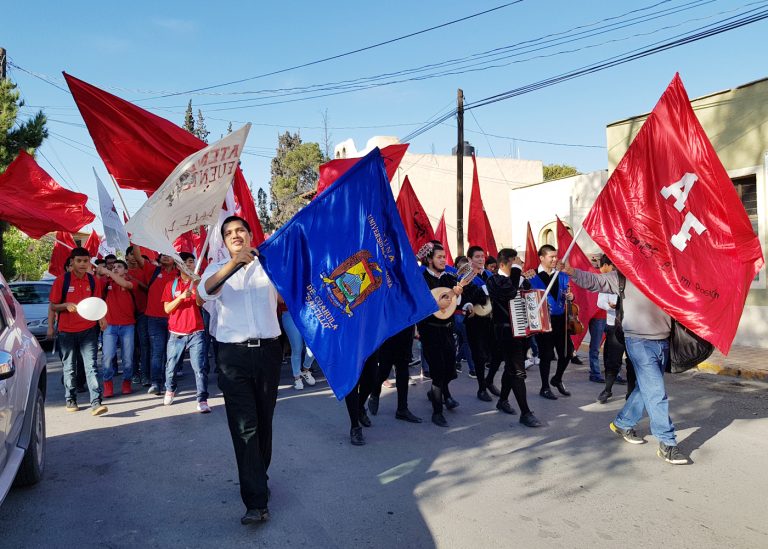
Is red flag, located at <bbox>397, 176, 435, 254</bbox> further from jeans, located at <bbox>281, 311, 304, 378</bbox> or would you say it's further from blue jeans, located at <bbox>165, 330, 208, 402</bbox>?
blue jeans, located at <bbox>165, 330, 208, 402</bbox>

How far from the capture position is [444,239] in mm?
11219

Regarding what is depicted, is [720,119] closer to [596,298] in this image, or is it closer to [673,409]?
[596,298]

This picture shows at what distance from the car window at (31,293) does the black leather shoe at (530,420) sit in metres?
12.1

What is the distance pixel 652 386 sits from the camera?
5121mm

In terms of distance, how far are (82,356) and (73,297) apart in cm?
71

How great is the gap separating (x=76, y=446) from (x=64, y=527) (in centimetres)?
199

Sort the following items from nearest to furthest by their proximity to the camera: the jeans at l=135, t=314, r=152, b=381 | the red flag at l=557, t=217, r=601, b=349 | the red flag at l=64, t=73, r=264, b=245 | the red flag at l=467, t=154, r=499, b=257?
the red flag at l=64, t=73, r=264, b=245, the jeans at l=135, t=314, r=152, b=381, the red flag at l=557, t=217, r=601, b=349, the red flag at l=467, t=154, r=499, b=257

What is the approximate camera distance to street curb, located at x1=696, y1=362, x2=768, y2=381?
353 inches

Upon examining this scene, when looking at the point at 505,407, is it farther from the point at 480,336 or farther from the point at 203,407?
the point at 203,407

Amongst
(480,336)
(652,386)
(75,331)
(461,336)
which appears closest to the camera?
(652,386)

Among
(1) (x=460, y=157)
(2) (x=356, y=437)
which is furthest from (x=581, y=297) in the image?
(1) (x=460, y=157)

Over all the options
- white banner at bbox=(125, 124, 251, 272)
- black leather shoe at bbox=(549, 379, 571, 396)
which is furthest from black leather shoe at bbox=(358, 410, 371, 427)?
black leather shoe at bbox=(549, 379, 571, 396)

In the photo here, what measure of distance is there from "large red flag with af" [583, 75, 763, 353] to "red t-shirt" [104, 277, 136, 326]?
6.22m

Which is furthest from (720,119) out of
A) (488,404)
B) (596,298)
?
(488,404)
